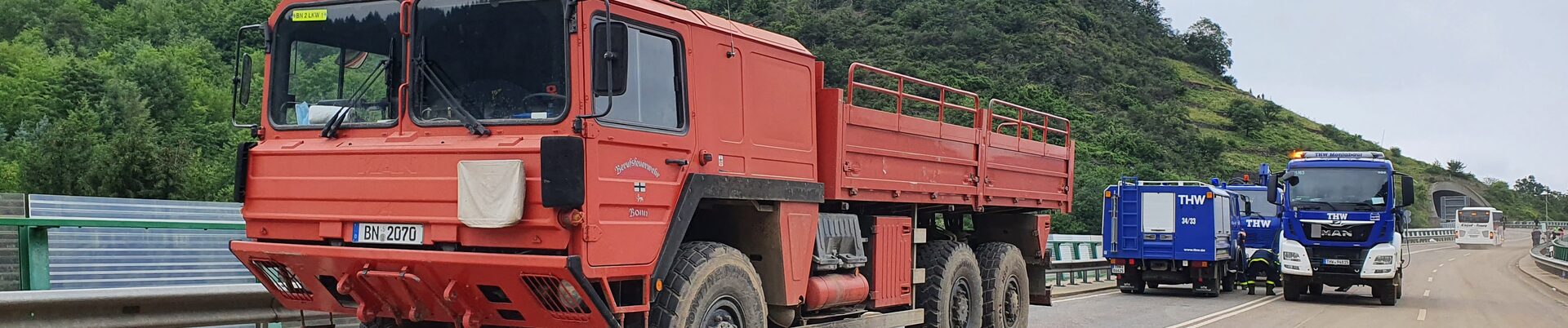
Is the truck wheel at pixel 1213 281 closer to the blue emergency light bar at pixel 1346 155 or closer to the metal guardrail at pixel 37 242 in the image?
the blue emergency light bar at pixel 1346 155

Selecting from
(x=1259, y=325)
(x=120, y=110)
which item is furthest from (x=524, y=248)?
(x=120, y=110)

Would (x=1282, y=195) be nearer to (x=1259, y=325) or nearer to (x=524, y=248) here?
(x=1259, y=325)

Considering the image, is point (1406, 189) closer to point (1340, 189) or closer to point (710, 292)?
point (1340, 189)

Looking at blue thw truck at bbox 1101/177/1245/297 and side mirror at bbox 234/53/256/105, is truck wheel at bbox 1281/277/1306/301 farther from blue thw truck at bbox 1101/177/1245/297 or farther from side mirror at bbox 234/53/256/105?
side mirror at bbox 234/53/256/105

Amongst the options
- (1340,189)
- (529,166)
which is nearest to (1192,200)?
(1340,189)

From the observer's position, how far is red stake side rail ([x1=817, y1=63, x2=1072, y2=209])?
351 inches

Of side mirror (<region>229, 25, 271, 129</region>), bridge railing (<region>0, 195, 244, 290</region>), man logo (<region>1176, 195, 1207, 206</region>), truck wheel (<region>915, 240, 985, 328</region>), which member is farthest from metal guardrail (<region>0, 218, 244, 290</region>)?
man logo (<region>1176, 195, 1207, 206</region>)

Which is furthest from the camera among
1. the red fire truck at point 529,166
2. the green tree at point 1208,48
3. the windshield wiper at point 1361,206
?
the green tree at point 1208,48

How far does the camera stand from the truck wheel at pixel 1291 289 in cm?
2036

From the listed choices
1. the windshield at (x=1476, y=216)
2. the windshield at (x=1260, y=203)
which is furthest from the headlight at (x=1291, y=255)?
the windshield at (x=1476, y=216)

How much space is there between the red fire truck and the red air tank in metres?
0.03

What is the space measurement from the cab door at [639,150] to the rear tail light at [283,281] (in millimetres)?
2067

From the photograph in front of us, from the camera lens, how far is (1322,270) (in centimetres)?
2006

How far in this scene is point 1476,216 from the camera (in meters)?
62.5
